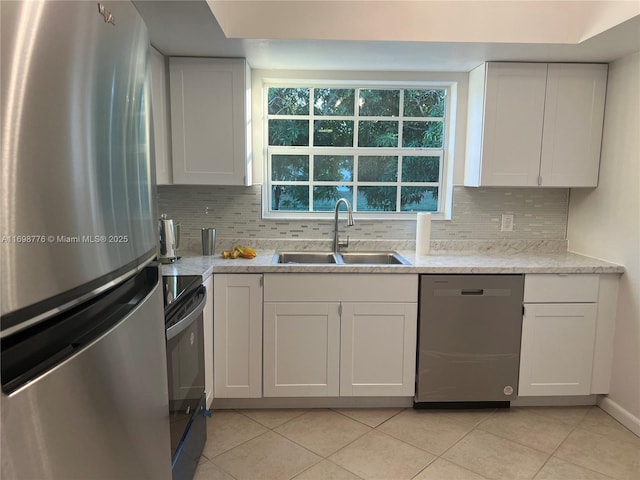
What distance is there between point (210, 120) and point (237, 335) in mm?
1301

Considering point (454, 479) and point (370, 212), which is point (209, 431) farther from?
point (370, 212)

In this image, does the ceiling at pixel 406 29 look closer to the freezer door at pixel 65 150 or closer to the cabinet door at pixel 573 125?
the cabinet door at pixel 573 125

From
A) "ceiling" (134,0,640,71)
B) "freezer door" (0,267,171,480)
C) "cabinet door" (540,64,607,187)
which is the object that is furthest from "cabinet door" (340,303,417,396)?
A: "freezer door" (0,267,171,480)

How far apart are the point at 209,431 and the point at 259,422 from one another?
28cm

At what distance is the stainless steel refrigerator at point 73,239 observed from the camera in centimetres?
53

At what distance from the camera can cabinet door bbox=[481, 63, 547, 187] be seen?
2.71m

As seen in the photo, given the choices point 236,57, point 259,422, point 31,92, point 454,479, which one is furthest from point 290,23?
point 454,479

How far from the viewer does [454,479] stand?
2.05 metres

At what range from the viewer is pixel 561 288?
2588 millimetres

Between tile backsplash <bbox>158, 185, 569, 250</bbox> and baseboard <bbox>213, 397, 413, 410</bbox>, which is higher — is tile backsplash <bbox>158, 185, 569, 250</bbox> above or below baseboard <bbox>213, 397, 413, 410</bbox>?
above

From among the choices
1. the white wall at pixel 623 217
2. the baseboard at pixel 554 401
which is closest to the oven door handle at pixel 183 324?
the baseboard at pixel 554 401

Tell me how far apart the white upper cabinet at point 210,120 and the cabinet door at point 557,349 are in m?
1.96

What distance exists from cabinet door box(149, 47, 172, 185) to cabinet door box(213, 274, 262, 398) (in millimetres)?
726

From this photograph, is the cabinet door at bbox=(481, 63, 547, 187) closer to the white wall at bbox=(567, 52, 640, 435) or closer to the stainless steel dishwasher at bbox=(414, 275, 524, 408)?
the white wall at bbox=(567, 52, 640, 435)
